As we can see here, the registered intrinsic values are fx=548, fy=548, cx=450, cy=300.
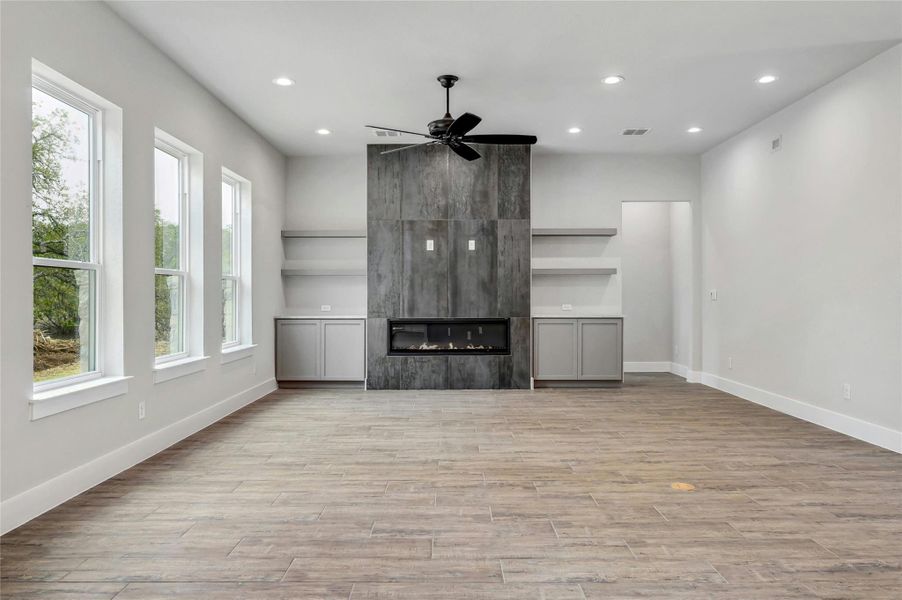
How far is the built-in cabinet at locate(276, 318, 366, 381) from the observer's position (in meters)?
6.75

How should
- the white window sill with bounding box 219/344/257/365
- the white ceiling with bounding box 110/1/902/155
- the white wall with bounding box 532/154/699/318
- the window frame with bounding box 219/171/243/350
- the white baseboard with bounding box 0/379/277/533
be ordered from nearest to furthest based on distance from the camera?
the white baseboard with bounding box 0/379/277/533 < the white ceiling with bounding box 110/1/902/155 < the white window sill with bounding box 219/344/257/365 < the window frame with bounding box 219/171/243/350 < the white wall with bounding box 532/154/699/318

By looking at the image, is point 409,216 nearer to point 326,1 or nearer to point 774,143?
point 326,1

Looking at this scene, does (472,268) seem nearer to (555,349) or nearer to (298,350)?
(555,349)

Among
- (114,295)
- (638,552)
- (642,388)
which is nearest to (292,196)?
(114,295)

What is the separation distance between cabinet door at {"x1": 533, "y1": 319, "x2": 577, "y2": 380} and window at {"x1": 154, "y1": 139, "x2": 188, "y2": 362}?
400cm

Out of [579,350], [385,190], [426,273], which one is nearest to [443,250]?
[426,273]

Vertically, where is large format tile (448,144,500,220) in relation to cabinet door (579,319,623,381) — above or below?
above

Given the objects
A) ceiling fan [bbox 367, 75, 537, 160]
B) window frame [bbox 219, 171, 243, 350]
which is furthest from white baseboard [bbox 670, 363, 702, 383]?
window frame [bbox 219, 171, 243, 350]

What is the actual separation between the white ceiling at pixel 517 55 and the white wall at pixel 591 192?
1.32m

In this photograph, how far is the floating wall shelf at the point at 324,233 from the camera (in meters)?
7.04

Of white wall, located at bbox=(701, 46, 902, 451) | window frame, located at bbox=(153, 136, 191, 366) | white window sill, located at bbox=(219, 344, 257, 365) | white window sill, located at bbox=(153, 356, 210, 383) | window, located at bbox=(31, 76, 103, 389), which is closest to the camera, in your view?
window, located at bbox=(31, 76, 103, 389)

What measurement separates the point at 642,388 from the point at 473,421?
2902 millimetres

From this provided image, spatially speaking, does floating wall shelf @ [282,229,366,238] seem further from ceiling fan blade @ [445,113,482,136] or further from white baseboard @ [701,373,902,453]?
white baseboard @ [701,373,902,453]

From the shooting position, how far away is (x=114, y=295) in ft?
11.7
